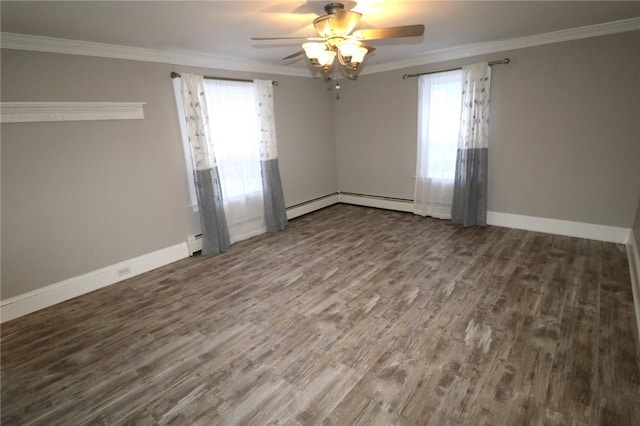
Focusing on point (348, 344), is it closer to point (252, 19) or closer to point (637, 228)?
point (252, 19)

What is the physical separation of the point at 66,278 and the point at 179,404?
85.0 inches

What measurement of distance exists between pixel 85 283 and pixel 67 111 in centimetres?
172

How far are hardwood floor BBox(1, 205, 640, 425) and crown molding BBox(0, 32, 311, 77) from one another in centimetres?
235

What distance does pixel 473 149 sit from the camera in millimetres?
4234

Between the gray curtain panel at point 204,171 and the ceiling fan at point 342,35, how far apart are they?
1797 mm

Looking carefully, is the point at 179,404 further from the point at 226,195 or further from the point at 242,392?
the point at 226,195

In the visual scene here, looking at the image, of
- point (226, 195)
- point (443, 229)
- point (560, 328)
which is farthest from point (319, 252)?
point (560, 328)

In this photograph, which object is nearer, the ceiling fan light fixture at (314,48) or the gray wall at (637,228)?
the ceiling fan light fixture at (314,48)

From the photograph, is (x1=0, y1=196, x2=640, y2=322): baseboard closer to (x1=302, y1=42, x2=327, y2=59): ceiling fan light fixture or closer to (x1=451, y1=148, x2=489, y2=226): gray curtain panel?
(x1=451, y1=148, x2=489, y2=226): gray curtain panel

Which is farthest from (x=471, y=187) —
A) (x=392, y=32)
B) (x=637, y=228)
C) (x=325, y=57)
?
(x=325, y=57)

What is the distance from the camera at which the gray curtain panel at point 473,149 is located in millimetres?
4074

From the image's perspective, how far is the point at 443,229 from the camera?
14.7 feet

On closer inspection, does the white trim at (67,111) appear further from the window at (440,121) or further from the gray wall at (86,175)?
the window at (440,121)

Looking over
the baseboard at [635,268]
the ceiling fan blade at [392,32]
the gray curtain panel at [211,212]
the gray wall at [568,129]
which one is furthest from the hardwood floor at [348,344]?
the ceiling fan blade at [392,32]
